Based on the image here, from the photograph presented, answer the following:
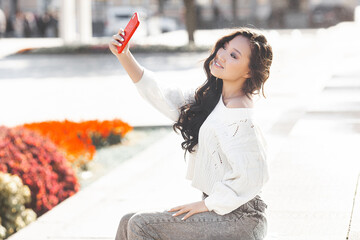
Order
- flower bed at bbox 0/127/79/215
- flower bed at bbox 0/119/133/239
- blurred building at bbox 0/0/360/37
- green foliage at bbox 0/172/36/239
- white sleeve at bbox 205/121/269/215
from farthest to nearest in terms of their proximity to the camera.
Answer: blurred building at bbox 0/0/360/37 → flower bed at bbox 0/127/79/215 → flower bed at bbox 0/119/133/239 → green foliage at bbox 0/172/36/239 → white sleeve at bbox 205/121/269/215

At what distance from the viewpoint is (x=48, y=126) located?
26.8 feet

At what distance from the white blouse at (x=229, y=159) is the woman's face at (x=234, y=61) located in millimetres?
145

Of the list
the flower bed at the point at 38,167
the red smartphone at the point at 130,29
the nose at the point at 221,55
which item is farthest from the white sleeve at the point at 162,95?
the flower bed at the point at 38,167

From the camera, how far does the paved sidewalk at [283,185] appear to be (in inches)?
188

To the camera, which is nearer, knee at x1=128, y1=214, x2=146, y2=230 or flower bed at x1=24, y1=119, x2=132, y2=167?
knee at x1=128, y1=214, x2=146, y2=230

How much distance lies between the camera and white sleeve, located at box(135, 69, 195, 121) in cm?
354

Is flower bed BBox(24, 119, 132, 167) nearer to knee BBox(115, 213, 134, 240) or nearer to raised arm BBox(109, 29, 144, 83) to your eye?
raised arm BBox(109, 29, 144, 83)

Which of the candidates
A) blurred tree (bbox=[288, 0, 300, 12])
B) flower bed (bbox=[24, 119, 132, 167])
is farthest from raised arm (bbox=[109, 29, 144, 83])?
blurred tree (bbox=[288, 0, 300, 12])

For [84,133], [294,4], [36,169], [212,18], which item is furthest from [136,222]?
[294,4]

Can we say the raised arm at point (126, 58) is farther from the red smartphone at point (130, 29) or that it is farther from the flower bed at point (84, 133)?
the flower bed at point (84, 133)

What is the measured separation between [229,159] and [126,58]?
2.44 ft

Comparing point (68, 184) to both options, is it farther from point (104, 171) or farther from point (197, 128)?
point (197, 128)

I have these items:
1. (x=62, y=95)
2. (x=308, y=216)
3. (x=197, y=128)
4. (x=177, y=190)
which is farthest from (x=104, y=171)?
(x=62, y=95)

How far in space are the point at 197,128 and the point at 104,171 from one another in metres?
3.94
